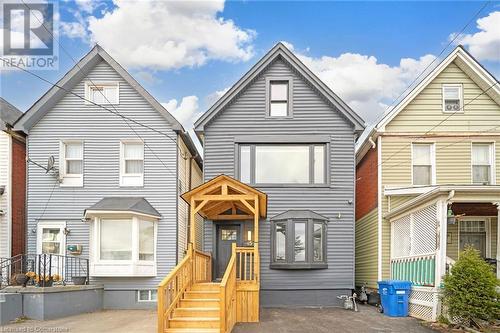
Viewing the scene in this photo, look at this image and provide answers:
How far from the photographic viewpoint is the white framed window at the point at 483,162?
15.4 m

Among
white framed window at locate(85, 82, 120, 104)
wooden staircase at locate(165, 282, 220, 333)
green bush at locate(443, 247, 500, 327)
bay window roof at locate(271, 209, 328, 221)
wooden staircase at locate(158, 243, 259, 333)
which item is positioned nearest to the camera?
wooden staircase at locate(158, 243, 259, 333)

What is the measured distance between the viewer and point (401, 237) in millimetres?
14328

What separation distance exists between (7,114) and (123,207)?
596cm

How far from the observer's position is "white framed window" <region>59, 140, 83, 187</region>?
1572 cm

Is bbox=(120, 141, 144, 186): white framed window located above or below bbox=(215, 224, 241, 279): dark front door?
above

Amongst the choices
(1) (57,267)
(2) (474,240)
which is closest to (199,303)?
(1) (57,267)

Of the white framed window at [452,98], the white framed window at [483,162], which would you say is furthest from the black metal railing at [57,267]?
the white framed window at [483,162]

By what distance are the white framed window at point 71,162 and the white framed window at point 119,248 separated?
1.80 m

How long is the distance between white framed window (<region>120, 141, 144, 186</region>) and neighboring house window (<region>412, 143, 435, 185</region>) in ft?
31.3

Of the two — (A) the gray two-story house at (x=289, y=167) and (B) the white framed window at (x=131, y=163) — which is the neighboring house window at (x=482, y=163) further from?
(B) the white framed window at (x=131, y=163)

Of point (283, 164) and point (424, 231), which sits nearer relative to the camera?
point (424, 231)

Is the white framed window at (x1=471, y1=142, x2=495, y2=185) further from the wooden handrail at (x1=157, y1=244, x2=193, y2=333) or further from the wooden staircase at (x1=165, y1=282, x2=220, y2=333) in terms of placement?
the wooden handrail at (x1=157, y1=244, x2=193, y2=333)

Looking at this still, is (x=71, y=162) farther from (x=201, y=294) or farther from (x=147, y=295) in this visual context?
(x=201, y=294)

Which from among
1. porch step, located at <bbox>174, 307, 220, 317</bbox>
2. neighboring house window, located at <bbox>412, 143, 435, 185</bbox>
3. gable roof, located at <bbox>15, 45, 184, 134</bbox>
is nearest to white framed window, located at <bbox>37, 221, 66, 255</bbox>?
gable roof, located at <bbox>15, 45, 184, 134</bbox>
